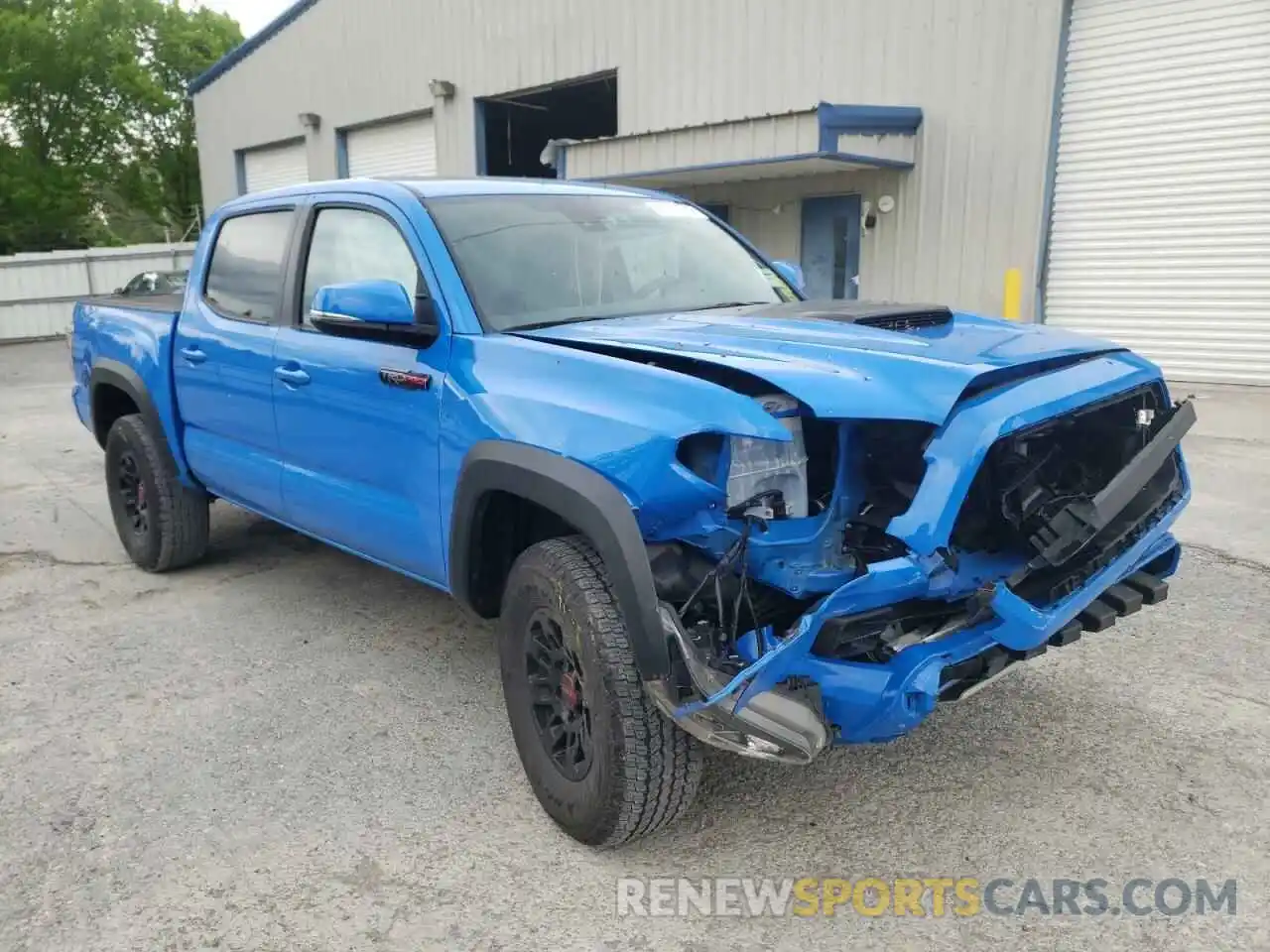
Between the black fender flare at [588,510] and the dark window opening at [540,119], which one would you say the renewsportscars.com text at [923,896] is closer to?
the black fender flare at [588,510]

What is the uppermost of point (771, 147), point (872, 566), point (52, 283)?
point (771, 147)

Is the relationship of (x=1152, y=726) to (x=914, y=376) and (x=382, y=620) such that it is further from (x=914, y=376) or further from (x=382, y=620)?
(x=382, y=620)

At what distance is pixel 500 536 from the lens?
3256mm

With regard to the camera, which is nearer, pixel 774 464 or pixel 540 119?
pixel 774 464

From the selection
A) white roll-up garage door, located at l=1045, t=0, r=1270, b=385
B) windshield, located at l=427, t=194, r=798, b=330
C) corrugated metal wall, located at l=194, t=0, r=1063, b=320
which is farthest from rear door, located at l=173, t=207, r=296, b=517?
white roll-up garage door, located at l=1045, t=0, r=1270, b=385

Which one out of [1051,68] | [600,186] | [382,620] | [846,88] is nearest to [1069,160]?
[1051,68]

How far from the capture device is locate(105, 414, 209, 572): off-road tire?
5.15 m

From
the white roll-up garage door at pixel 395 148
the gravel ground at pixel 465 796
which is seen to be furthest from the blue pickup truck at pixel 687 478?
the white roll-up garage door at pixel 395 148

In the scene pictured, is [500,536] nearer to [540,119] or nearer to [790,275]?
[790,275]

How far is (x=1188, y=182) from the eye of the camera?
1067cm

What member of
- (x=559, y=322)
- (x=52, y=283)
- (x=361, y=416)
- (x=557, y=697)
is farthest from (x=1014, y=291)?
(x=52, y=283)

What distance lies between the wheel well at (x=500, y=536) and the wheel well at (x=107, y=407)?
10.9 feet

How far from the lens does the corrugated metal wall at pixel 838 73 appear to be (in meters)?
11.4

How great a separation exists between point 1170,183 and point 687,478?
34.5 feet
